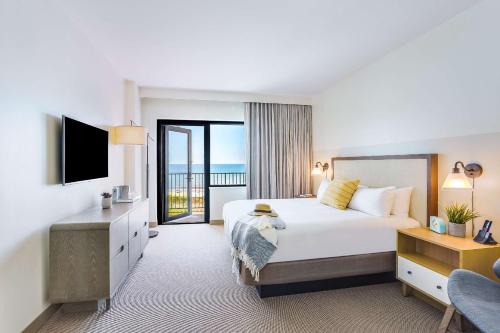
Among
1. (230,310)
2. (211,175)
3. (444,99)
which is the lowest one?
(230,310)

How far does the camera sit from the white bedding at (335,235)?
93.1 inches

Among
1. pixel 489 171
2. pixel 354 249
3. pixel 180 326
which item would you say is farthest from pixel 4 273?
pixel 489 171

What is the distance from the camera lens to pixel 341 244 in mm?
2475

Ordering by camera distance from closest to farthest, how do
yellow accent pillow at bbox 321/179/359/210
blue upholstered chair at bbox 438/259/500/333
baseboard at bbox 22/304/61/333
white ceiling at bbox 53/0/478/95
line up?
blue upholstered chair at bbox 438/259/500/333 < baseboard at bbox 22/304/61/333 < white ceiling at bbox 53/0/478/95 < yellow accent pillow at bbox 321/179/359/210

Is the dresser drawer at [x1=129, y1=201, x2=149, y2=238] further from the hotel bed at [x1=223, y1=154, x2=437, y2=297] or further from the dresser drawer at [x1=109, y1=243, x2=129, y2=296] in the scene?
the hotel bed at [x1=223, y1=154, x2=437, y2=297]

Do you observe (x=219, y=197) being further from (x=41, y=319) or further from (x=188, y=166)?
(x=41, y=319)

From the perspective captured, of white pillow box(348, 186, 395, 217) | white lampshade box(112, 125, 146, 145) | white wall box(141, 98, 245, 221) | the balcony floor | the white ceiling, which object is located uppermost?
the white ceiling

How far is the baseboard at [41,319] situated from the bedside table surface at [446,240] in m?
3.13

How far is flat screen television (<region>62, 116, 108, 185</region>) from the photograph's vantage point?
2283 mm

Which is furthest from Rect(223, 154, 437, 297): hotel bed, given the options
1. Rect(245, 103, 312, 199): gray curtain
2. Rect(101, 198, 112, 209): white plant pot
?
Rect(245, 103, 312, 199): gray curtain

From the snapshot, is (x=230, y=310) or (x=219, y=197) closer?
(x=230, y=310)

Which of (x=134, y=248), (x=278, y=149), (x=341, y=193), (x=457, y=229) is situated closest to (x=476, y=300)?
(x=457, y=229)

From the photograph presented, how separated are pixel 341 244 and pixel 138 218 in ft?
7.44

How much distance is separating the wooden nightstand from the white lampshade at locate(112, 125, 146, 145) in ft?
10.7
